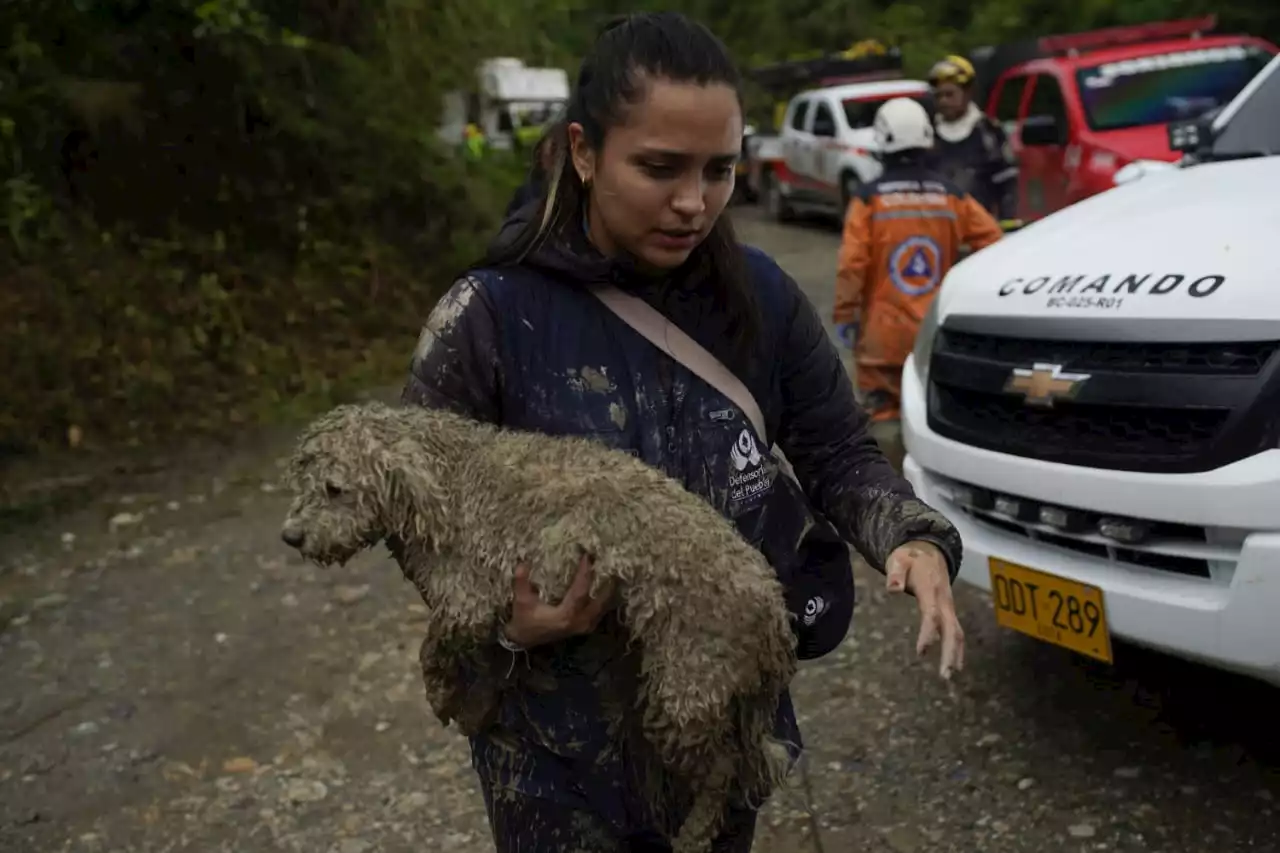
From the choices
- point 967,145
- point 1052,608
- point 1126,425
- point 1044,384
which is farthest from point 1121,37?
point 1052,608

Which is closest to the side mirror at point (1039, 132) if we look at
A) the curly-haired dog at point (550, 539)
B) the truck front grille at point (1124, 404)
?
the truck front grille at point (1124, 404)

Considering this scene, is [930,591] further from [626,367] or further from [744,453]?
[626,367]

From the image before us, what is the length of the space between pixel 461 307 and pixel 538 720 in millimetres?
619

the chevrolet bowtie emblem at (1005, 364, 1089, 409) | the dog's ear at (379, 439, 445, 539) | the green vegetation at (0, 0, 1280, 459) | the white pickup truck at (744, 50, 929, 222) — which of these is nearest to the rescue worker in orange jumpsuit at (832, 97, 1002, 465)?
the chevrolet bowtie emblem at (1005, 364, 1089, 409)

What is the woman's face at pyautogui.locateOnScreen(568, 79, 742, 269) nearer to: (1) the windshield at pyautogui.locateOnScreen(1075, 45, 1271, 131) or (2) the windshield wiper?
(2) the windshield wiper

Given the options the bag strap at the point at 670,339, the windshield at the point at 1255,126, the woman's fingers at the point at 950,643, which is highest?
the windshield at the point at 1255,126

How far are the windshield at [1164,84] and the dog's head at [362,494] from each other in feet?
29.2

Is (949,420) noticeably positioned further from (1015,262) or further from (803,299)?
(803,299)

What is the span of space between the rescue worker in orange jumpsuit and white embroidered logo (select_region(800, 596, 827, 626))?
400 centimetres

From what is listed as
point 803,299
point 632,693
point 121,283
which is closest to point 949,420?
point 803,299

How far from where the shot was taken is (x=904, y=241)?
575 cm

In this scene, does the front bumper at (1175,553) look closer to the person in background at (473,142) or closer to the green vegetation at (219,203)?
the green vegetation at (219,203)

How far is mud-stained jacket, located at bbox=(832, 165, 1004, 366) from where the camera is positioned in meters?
5.72

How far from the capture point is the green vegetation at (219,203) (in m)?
7.77
